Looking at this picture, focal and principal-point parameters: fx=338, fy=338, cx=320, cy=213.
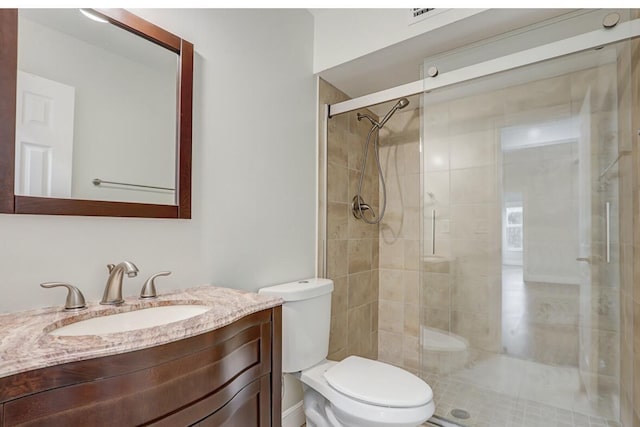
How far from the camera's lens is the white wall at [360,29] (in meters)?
1.69

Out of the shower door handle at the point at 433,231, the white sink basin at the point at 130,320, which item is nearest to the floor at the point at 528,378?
the shower door handle at the point at 433,231

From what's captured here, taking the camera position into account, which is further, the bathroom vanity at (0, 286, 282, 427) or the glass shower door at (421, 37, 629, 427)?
the glass shower door at (421, 37, 629, 427)

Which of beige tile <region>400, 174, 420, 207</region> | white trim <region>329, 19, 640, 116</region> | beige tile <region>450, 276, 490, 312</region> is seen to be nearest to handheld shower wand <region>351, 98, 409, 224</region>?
beige tile <region>400, 174, 420, 207</region>

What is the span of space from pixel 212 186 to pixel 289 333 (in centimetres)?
78

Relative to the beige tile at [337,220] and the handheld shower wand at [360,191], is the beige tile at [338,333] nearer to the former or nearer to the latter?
the beige tile at [337,220]

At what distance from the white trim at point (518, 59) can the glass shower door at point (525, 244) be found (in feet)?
0.15

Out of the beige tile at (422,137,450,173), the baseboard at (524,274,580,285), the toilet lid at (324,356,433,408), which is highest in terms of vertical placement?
the beige tile at (422,137,450,173)

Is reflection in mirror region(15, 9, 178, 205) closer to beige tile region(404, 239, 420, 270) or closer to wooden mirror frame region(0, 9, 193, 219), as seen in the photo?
wooden mirror frame region(0, 9, 193, 219)

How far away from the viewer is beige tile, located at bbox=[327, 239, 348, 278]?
2203 mm

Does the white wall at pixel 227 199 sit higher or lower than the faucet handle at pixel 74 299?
higher

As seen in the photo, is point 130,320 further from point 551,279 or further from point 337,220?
point 551,279

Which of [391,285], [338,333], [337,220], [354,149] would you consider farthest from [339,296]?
[354,149]
